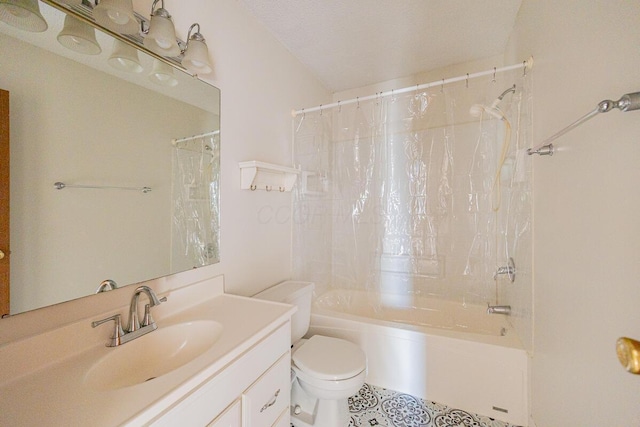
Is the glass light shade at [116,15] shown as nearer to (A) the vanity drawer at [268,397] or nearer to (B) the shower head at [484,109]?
(A) the vanity drawer at [268,397]

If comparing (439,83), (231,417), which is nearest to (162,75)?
(231,417)

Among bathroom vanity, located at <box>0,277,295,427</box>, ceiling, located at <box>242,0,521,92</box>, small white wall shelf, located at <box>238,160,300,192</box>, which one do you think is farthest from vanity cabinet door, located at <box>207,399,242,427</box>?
ceiling, located at <box>242,0,521,92</box>

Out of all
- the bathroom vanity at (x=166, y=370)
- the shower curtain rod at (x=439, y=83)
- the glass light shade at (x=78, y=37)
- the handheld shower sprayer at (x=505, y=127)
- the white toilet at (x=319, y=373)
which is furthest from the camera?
the handheld shower sprayer at (x=505, y=127)

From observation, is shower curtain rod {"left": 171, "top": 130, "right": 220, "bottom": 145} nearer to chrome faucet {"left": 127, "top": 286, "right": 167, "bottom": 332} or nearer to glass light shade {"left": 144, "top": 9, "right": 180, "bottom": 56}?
glass light shade {"left": 144, "top": 9, "right": 180, "bottom": 56}

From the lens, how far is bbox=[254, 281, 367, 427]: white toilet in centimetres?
128

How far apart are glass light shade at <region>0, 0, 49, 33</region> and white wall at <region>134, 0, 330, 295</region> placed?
38cm

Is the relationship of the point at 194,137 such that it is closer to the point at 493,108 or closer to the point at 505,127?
the point at 493,108

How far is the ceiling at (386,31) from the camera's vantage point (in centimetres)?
153

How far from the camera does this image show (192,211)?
125 centimetres

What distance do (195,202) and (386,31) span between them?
1785 millimetres

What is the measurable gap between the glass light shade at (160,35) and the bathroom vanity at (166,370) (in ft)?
3.48

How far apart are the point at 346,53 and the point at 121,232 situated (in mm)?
2049

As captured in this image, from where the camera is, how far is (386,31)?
5.75ft

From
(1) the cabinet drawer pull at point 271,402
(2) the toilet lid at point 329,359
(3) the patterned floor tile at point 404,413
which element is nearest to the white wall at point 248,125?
(2) the toilet lid at point 329,359
